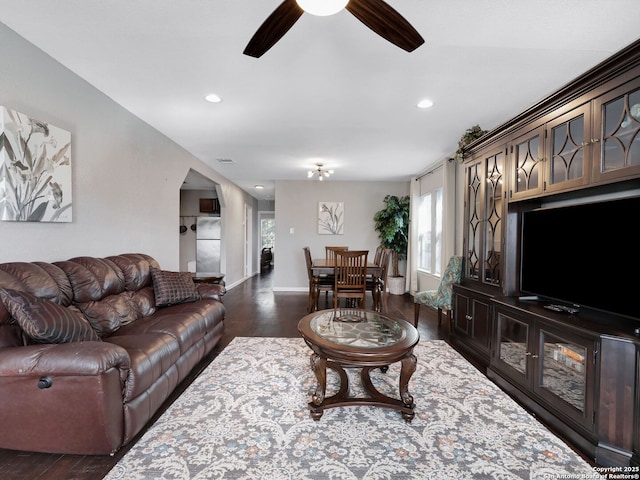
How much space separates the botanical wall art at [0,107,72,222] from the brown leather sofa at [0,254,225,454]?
0.40 meters

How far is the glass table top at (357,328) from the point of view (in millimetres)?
1973

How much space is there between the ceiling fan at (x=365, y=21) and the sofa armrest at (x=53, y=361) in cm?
180

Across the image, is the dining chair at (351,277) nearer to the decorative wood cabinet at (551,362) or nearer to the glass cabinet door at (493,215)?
the glass cabinet door at (493,215)

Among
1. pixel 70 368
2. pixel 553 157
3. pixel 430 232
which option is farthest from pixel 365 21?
pixel 430 232

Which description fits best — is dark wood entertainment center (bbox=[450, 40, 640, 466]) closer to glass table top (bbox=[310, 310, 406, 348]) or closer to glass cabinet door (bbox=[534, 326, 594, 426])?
glass cabinet door (bbox=[534, 326, 594, 426])

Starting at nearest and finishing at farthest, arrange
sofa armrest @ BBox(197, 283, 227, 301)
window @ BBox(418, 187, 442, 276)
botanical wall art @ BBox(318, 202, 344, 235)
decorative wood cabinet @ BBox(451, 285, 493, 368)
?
decorative wood cabinet @ BBox(451, 285, 493, 368) < sofa armrest @ BBox(197, 283, 227, 301) < window @ BBox(418, 187, 442, 276) < botanical wall art @ BBox(318, 202, 344, 235)

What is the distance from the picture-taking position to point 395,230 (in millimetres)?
6219

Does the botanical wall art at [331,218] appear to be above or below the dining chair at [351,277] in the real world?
above

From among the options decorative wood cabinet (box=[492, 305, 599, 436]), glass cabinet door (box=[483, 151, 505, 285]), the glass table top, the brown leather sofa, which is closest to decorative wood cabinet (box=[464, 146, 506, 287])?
glass cabinet door (box=[483, 151, 505, 285])

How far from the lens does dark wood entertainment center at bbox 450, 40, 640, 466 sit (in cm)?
156

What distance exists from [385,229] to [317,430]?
196 inches

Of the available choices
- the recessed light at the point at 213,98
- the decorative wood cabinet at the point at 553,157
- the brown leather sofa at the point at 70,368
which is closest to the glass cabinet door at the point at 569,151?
the decorative wood cabinet at the point at 553,157

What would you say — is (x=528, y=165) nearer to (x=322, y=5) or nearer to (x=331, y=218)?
(x=322, y=5)

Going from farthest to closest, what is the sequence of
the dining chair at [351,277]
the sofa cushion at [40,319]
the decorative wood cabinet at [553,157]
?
the dining chair at [351,277] < the decorative wood cabinet at [553,157] < the sofa cushion at [40,319]
